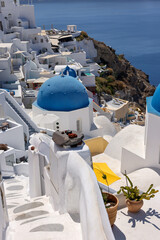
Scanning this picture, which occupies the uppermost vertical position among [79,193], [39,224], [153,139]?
[79,193]

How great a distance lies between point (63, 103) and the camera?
17.3 meters

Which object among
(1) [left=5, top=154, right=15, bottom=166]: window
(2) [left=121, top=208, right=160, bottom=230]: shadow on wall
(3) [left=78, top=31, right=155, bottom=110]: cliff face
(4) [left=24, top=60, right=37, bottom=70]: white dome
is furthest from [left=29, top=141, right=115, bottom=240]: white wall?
(3) [left=78, top=31, right=155, bottom=110]: cliff face

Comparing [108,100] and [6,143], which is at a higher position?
[6,143]

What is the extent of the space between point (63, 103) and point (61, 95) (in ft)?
1.64

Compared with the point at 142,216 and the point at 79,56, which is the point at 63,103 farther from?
the point at 79,56

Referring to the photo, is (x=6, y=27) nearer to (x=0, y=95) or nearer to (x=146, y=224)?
(x=0, y=95)

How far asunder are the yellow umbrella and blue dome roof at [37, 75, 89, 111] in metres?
5.84

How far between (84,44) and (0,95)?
3986 cm

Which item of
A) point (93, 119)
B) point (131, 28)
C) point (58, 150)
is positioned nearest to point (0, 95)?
Result: point (93, 119)

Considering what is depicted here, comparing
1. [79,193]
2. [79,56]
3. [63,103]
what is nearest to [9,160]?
[63,103]

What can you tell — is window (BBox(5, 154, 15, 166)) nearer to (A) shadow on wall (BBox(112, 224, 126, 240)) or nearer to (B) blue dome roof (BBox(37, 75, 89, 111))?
(B) blue dome roof (BBox(37, 75, 89, 111))

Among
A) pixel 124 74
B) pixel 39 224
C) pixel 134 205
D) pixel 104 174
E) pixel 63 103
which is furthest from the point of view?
pixel 124 74

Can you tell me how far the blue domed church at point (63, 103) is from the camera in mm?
17203

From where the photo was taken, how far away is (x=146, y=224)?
708 cm
